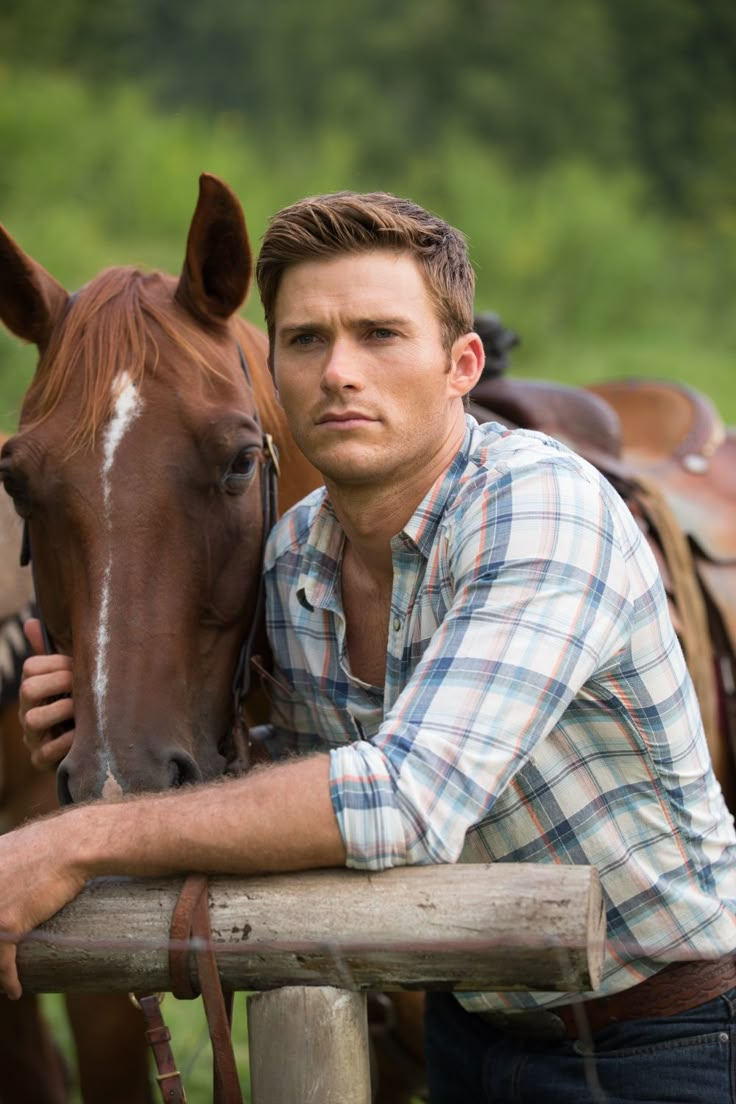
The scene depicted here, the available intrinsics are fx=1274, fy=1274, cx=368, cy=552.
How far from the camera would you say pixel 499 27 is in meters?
22.2

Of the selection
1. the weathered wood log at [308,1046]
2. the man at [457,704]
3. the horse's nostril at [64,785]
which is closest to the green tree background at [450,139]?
the horse's nostril at [64,785]

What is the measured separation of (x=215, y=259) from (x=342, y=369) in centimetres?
72

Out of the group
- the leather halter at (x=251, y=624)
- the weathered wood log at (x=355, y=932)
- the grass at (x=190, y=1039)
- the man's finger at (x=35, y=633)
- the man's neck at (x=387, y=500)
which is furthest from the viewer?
the grass at (x=190, y=1039)

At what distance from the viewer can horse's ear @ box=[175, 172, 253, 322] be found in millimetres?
2363

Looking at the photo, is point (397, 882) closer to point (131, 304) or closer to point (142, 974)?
point (142, 974)

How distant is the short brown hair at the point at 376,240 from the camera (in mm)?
1863

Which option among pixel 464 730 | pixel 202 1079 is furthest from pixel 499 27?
pixel 464 730

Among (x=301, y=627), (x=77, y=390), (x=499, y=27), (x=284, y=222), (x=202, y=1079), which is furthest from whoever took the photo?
(x=499, y=27)

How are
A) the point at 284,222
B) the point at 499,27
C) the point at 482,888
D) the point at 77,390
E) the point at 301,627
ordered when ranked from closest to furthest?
the point at 482,888 → the point at 284,222 → the point at 301,627 → the point at 77,390 → the point at 499,27

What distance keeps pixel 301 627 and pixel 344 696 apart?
15 cm

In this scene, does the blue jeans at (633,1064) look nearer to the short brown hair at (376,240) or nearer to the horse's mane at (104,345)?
the short brown hair at (376,240)

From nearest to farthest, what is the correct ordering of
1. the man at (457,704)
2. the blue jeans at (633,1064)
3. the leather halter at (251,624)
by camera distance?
the man at (457,704), the blue jeans at (633,1064), the leather halter at (251,624)

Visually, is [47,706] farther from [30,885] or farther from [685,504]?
[685,504]

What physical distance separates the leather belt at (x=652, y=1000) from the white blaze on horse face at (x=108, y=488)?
2.47 feet
